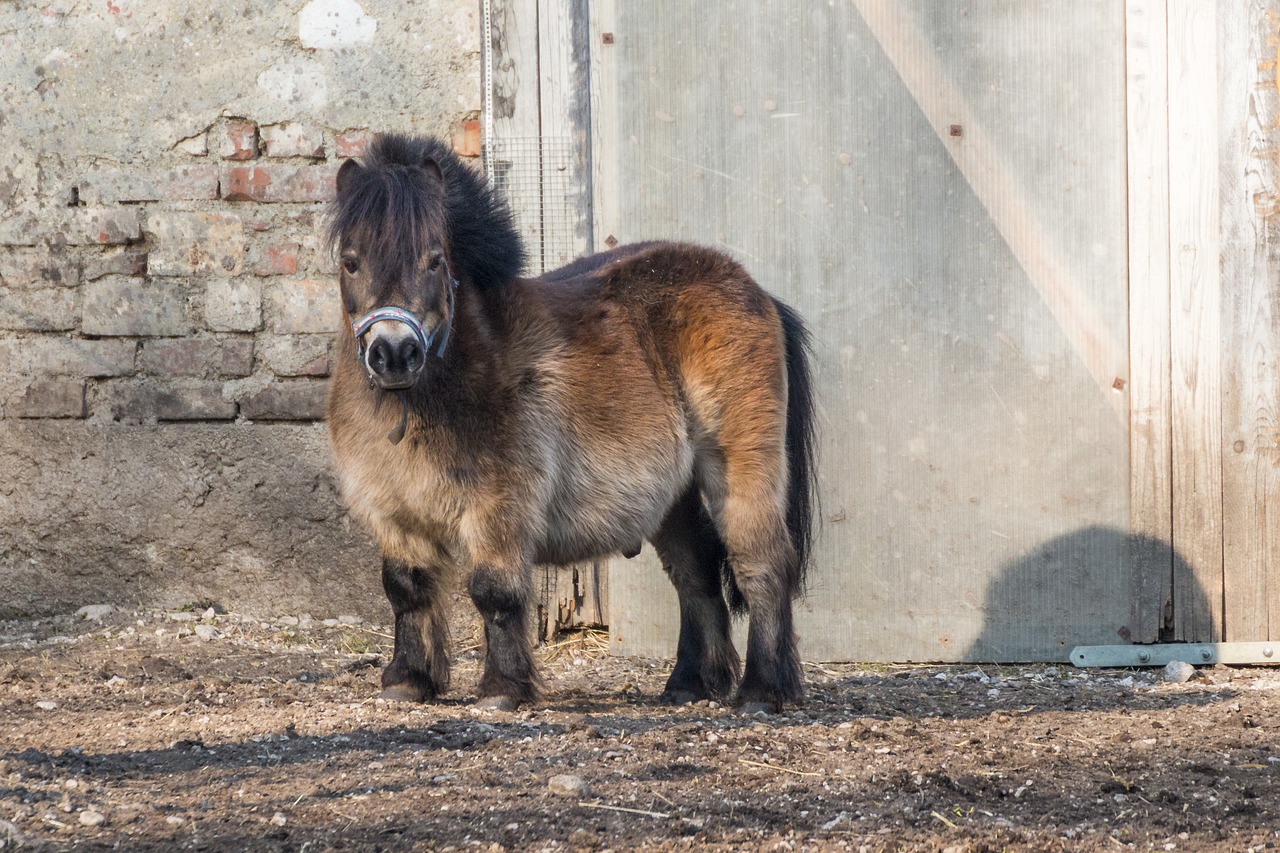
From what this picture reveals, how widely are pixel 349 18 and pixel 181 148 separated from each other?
907 mm

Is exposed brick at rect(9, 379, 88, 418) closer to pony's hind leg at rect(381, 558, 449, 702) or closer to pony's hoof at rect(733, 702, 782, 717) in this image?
pony's hind leg at rect(381, 558, 449, 702)

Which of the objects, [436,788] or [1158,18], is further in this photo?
[1158,18]

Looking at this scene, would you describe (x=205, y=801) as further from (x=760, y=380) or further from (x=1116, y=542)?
(x=1116, y=542)

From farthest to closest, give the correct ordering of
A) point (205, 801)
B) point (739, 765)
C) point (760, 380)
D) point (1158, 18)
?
point (1158, 18) → point (760, 380) → point (739, 765) → point (205, 801)

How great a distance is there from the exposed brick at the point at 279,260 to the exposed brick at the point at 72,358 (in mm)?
652

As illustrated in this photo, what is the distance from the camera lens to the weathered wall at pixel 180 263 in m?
5.69

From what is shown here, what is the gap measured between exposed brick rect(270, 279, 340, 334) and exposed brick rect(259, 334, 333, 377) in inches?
1.5

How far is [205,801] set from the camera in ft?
9.69

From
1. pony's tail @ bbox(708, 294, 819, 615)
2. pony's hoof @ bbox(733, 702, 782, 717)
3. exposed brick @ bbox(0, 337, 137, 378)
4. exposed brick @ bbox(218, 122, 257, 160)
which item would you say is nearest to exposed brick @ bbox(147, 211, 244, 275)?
exposed brick @ bbox(218, 122, 257, 160)

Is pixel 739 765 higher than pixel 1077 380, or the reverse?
pixel 1077 380

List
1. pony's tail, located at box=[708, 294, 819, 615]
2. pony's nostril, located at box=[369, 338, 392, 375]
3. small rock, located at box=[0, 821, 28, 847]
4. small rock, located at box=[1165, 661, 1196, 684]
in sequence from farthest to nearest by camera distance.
A: 1. small rock, located at box=[1165, 661, 1196, 684]
2. pony's tail, located at box=[708, 294, 819, 615]
3. pony's nostril, located at box=[369, 338, 392, 375]
4. small rock, located at box=[0, 821, 28, 847]

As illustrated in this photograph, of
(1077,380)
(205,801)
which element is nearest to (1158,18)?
(1077,380)

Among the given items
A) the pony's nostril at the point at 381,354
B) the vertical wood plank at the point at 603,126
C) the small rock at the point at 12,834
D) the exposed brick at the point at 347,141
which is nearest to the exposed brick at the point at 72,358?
the exposed brick at the point at 347,141

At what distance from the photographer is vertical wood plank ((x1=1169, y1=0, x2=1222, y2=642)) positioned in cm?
553
